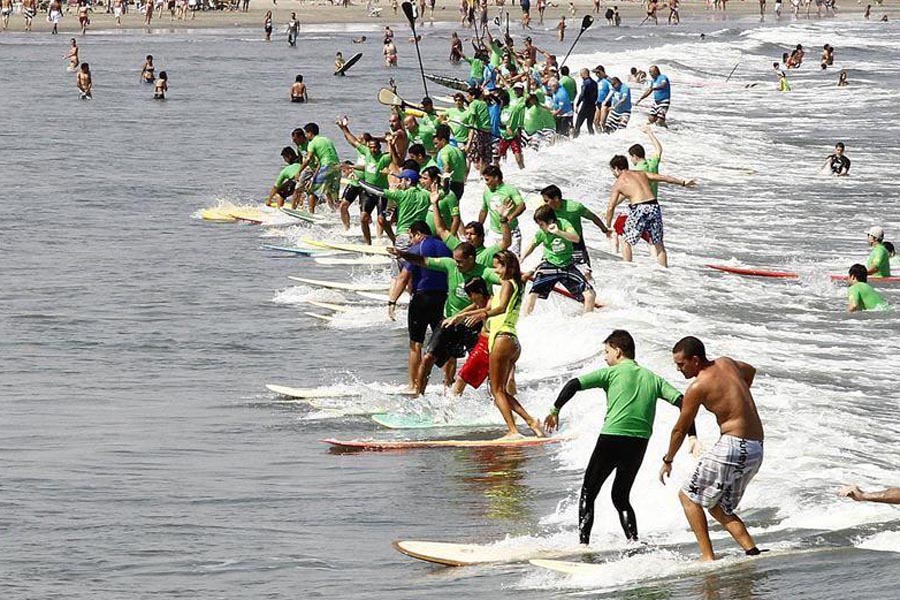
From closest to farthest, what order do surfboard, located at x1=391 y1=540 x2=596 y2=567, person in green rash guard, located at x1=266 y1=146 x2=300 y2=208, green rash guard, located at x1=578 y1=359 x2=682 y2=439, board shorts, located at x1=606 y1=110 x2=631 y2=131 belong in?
green rash guard, located at x1=578 y1=359 x2=682 y2=439 < surfboard, located at x1=391 y1=540 x2=596 y2=567 < person in green rash guard, located at x1=266 y1=146 x2=300 y2=208 < board shorts, located at x1=606 y1=110 x2=631 y2=131

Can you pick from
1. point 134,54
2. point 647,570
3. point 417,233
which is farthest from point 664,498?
point 134,54

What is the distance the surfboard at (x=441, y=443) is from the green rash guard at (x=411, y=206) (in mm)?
4733

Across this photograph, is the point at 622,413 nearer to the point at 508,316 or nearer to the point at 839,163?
the point at 508,316

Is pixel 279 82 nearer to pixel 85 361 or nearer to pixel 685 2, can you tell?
pixel 85 361

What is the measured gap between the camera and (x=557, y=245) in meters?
16.9

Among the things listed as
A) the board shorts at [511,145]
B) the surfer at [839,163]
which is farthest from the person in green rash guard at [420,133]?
the surfer at [839,163]

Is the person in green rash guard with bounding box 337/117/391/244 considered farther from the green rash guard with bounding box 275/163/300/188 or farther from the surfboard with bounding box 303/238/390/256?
the green rash guard with bounding box 275/163/300/188

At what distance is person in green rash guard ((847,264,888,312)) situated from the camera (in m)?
20.1

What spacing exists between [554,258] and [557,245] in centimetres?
16

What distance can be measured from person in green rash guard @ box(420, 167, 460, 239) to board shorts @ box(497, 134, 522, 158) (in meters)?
12.2

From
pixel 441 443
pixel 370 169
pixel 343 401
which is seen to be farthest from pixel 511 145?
pixel 441 443

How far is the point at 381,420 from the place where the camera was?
48.3ft

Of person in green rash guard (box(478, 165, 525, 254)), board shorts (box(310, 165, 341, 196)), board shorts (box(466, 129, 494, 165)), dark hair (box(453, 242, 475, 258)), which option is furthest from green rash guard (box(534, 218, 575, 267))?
board shorts (box(466, 129, 494, 165))

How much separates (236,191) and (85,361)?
568 inches
